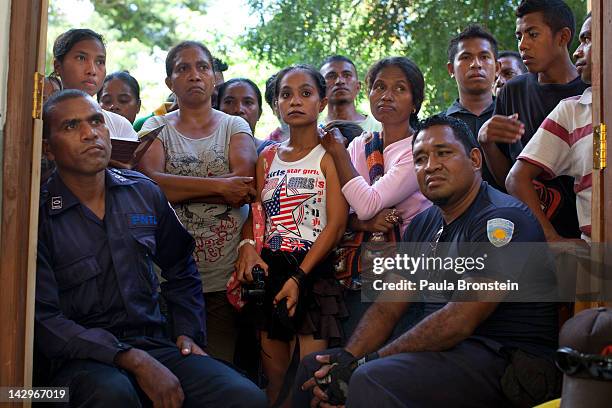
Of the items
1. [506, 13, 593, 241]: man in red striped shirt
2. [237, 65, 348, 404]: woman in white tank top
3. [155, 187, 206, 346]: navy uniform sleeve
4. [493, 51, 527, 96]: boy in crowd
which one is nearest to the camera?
[506, 13, 593, 241]: man in red striped shirt

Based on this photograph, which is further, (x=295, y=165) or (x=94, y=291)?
(x=295, y=165)

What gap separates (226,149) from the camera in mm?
4578

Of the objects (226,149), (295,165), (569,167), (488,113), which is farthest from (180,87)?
(569,167)

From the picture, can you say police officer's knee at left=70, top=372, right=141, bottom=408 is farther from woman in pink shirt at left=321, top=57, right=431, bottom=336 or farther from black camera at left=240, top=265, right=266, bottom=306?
woman in pink shirt at left=321, top=57, right=431, bottom=336

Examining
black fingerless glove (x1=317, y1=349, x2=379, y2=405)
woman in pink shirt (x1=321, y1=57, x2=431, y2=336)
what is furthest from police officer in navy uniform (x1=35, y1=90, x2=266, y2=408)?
woman in pink shirt (x1=321, y1=57, x2=431, y2=336)

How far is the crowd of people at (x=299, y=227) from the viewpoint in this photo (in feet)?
11.5

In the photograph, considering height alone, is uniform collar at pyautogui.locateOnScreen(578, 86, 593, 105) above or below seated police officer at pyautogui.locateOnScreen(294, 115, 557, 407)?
above

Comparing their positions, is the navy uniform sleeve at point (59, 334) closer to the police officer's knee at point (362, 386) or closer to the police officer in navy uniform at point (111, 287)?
the police officer in navy uniform at point (111, 287)

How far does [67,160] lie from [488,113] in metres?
2.20

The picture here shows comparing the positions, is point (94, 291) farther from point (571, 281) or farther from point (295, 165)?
point (571, 281)

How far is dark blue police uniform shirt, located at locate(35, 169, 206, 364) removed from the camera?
11.5 feet

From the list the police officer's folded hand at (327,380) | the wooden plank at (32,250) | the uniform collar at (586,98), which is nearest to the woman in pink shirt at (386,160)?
the police officer's folded hand at (327,380)

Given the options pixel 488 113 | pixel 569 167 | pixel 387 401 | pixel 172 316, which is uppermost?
pixel 488 113

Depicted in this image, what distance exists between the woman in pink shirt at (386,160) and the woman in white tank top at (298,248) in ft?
0.26
